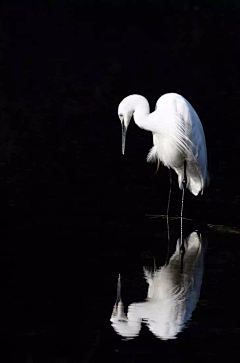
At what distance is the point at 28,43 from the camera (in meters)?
18.9

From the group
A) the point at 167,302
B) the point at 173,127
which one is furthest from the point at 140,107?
the point at 167,302

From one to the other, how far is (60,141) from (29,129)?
707 millimetres

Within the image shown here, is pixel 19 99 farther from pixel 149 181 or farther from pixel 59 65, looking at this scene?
pixel 149 181

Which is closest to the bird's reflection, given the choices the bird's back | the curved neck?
the bird's back

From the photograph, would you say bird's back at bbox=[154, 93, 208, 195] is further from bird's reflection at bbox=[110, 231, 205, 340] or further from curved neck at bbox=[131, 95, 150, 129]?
bird's reflection at bbox=[110, 231, 205, 340]

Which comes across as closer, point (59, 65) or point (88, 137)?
point (88, 137)

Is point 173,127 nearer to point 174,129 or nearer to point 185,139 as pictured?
point 174,129

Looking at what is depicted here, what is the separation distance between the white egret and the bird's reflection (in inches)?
62.8

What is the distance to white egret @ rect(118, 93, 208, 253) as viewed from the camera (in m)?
8.36

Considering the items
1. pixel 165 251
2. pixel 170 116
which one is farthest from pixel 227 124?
pixel 165 251

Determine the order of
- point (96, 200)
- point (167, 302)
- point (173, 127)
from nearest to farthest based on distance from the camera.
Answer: point (167, 302) → point (173, 127) → point (96, 200)

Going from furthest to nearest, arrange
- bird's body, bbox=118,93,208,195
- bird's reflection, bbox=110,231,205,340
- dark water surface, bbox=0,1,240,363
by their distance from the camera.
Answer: bird's body, bbox=118,93,208,195 < bird's reflection, bbox=110,231,205,340 < dark water surface, bbox=0,1,240,363

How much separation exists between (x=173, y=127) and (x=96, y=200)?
3.29 feet

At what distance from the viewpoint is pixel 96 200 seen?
8562mm
